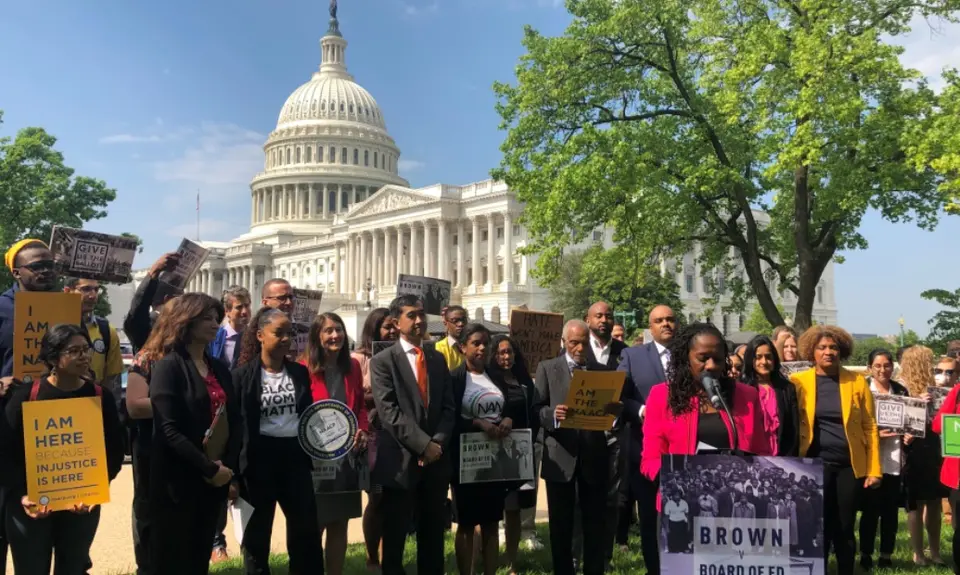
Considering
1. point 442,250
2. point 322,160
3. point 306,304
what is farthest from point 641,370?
point 322,160

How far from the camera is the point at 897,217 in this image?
21312 millimetres

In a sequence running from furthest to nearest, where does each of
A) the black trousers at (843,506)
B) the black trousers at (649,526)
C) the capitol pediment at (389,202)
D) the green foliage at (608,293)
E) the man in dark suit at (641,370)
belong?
the capitol pediment at (389,202)
the green foliage at (608,293)
the man in dark suit at (641,370)
the black trousers at (843,506)
the black trousers at (649,526)

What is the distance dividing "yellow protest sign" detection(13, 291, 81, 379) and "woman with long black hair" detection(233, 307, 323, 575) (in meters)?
1.23

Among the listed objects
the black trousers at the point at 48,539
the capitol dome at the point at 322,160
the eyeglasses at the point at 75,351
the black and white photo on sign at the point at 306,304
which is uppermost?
the capitol dome at the point at 322,160

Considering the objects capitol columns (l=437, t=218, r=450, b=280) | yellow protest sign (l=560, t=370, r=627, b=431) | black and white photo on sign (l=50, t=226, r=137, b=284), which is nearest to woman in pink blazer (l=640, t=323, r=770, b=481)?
yellow protest sign (l=560, t=370, r=627, b=431)

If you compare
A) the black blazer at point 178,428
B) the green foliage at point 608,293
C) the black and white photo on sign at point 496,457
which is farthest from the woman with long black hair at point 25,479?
the green foliage at point 608,293

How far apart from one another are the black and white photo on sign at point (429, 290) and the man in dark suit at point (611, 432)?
514cm

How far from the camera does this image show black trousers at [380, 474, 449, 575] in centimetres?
638

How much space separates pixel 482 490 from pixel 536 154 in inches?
672

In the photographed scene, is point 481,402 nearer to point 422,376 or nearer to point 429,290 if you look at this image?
point 422,376

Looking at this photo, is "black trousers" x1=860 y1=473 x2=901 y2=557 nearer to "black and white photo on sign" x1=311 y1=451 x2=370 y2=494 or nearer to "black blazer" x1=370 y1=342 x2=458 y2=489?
"black blazer" x1=370 y1=342 x2=458 y2=489

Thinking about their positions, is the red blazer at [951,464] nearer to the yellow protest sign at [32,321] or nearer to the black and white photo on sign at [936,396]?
the black and white photo on sign at [936,396]

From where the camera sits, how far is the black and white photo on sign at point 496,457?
6.61 m

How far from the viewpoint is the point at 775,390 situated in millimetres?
6562
